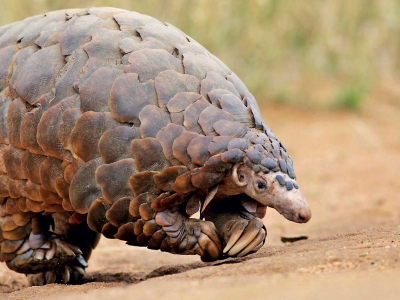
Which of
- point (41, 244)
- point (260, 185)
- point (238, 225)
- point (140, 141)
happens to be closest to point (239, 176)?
point (260, 185)

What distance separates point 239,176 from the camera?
13.3 ft

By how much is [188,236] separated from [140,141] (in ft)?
1.86

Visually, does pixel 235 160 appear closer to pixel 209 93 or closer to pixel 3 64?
pixel 209 93

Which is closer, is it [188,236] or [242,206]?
[188,236]

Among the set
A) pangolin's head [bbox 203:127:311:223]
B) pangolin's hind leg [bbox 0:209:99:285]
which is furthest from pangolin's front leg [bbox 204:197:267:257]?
pangolin's hind leg [bbox 0:209:99:285]

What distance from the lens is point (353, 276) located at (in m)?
3.17

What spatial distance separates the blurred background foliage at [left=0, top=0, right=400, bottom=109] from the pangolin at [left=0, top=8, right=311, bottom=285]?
7.61 metres

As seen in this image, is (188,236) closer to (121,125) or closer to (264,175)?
(264,175)

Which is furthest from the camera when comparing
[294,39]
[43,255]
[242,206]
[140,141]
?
[294,39]

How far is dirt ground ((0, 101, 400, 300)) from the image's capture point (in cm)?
314

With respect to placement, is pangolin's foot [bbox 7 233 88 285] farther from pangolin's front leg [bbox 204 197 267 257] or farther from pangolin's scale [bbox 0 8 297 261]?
pangolin's front leg [bbox 204 197 267 257]

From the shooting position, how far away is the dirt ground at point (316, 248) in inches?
124

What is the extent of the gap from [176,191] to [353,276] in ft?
3.73

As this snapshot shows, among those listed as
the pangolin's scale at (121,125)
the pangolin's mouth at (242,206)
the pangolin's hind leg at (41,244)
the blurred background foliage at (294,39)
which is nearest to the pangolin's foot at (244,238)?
the pangolin's mouth at (242,206)
